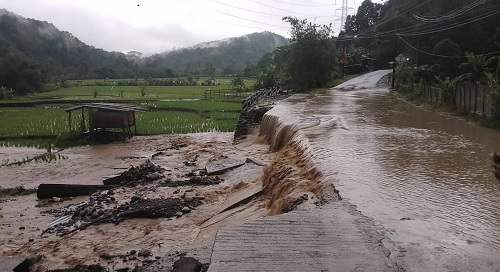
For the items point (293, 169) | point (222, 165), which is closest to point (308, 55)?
point (222, 165)

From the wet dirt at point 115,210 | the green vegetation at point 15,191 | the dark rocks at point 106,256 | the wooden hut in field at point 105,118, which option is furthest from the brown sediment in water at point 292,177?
the wooden hut in field at point 105,118

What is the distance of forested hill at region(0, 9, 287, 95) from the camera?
6134 centimetres

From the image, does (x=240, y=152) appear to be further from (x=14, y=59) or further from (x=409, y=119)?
(x=14, y=59)

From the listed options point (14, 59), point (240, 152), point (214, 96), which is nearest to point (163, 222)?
point (240, 152)

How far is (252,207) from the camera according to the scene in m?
8.42

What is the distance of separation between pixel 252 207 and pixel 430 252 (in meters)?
4.25

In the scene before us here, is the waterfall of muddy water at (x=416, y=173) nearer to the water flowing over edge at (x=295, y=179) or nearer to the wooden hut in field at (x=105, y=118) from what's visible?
the water flowing over edge at (x=295, y=179)

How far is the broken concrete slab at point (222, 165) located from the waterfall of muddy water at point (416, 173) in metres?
1.50

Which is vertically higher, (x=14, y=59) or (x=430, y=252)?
(x=14, y=59)

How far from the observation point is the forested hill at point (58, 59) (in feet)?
201

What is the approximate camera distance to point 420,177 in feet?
25.1

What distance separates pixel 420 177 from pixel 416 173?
11.8 inches

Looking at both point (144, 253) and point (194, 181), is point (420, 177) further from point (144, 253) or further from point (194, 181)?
point (194, 181)

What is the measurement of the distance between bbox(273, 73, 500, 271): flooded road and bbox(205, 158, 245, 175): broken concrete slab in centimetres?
230
